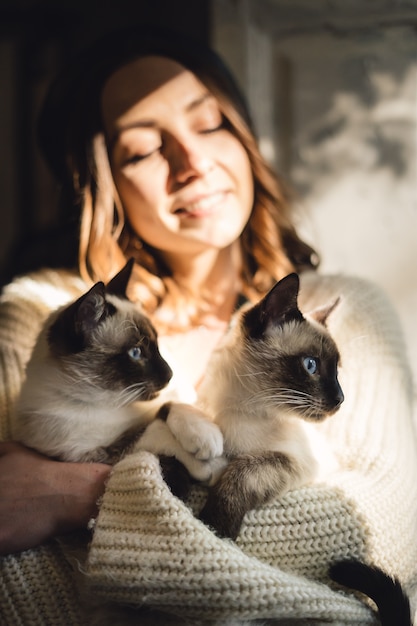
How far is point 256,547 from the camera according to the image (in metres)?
1.05

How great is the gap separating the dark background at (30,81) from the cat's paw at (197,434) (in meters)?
1.58

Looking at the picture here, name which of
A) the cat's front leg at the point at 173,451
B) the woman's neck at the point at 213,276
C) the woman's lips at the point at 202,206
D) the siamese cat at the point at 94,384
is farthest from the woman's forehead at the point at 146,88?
the cat's front leg at the point at 173,451

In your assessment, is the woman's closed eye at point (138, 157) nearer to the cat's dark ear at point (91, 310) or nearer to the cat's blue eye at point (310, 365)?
the cat's dark ear at point (91, 310)

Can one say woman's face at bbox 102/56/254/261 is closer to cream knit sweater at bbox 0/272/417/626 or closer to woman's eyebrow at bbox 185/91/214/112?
woman's eyebrow at bbox 185/91/214/112

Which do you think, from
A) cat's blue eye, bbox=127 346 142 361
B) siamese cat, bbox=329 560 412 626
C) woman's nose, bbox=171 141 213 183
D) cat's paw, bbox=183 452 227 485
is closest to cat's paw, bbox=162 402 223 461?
cat's paw, bbox=183 452 227 485

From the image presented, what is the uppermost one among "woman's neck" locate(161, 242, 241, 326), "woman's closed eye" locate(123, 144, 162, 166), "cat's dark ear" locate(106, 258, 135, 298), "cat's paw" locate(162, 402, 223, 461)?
"woman's closed eye" locate(123, 144, 162, 166)

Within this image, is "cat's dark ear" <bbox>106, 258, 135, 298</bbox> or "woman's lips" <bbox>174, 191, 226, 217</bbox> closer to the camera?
"cat's dark ear" <bbox>106, 258, 135, 298</bbox>

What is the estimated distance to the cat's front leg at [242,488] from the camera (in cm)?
102

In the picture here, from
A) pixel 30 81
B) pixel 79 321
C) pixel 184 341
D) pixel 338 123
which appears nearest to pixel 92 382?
pixel 79 321

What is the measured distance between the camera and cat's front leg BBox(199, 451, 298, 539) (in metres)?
1.02

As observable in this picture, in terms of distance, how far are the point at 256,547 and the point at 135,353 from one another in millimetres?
408


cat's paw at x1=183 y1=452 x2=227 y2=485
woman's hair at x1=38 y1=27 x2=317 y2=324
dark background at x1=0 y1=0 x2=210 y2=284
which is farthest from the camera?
dark background at x1=0 y1=0 x2=210 y2=284

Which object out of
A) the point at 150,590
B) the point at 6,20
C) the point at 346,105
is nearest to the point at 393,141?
the point at 346,105

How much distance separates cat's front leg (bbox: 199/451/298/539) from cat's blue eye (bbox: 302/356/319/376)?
0.53 ft
